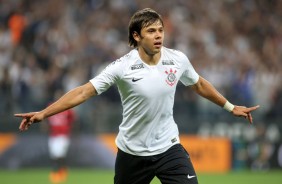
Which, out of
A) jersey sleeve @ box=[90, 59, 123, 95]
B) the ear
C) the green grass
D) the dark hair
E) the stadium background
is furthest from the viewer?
the stadium background

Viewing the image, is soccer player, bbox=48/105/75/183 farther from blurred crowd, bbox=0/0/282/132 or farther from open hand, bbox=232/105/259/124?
open hand, bbox=232/105/259/124

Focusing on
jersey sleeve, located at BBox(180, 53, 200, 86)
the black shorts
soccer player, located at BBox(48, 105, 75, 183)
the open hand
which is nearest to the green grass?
soccer player, located at BBox(48, 105, 75, 183)

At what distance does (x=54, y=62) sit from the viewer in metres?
18.2

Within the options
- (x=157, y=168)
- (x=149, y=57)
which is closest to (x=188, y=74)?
(x=149, y=57)

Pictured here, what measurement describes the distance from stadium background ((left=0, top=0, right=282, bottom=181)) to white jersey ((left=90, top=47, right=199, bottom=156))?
966 centimetres

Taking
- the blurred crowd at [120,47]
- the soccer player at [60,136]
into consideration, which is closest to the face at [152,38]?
the soccer player at [60,136]

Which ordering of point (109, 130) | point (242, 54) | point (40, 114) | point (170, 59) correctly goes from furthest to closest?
1. point (242, 54)
2. point (109, 130)
3. point (170, 59)
4. point (40, 114)

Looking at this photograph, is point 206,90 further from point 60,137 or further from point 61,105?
point 60,137

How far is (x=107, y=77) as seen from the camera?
278 inches

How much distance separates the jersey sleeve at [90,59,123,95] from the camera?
705cm

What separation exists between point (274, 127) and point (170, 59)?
10563mm

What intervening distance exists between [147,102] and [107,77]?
0.47 meters

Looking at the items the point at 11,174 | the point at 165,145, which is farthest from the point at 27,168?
the point at 165,145

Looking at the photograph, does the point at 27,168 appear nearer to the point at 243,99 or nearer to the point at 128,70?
the point at 243,99
